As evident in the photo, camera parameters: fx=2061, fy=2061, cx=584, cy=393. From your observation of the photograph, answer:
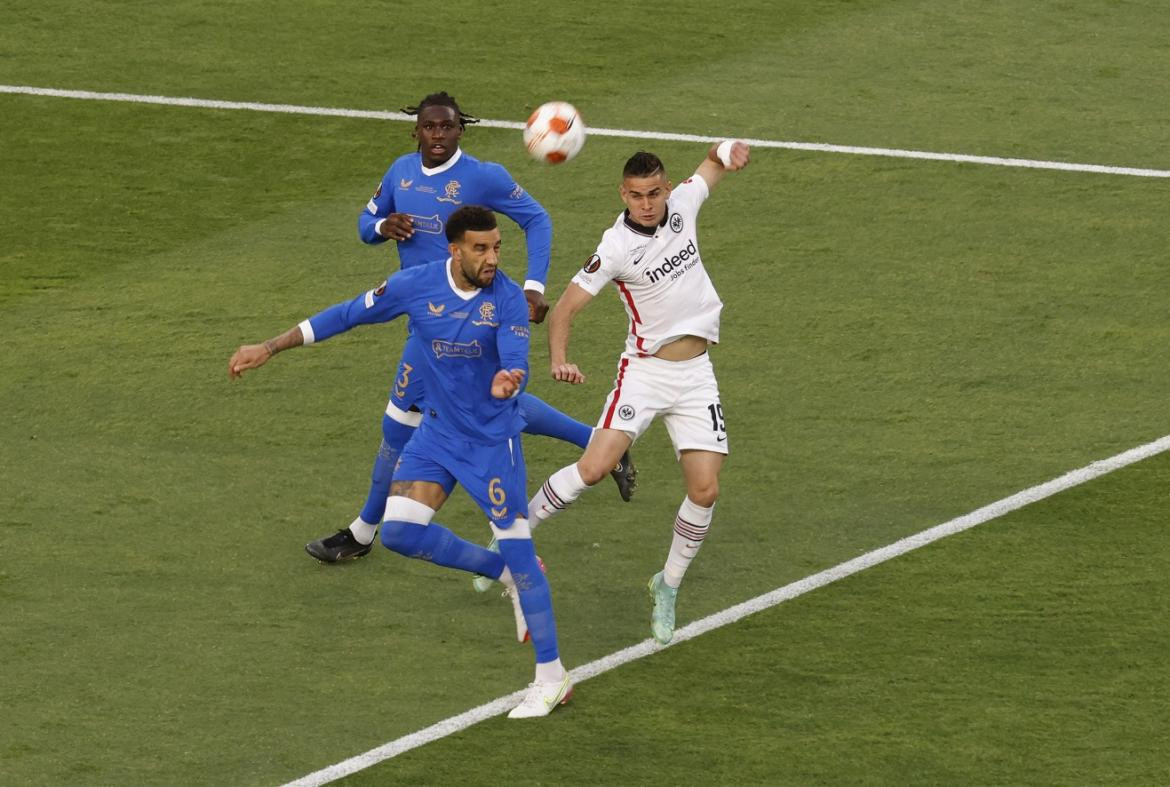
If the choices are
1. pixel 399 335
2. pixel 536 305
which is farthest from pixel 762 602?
pixel 399 335

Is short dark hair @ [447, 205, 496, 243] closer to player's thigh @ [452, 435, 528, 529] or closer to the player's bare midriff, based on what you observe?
player's thigh @ [452, 435, 528, 529]

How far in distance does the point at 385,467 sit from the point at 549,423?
3.06 feet

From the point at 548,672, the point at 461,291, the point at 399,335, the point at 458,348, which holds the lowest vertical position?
the point at 548,672

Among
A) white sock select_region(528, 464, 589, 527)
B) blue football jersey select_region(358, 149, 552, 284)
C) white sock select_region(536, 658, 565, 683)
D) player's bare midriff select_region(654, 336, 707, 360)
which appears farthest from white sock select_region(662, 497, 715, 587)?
blue football jersey select_region(358, 149, 552, 284)

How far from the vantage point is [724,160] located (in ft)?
35.0

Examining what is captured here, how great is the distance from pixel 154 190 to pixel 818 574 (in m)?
7.39

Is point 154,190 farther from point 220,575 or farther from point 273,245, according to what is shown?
point 220,575

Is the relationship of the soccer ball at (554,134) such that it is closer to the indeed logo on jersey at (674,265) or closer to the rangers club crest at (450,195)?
the rangers club crest at (450,195)

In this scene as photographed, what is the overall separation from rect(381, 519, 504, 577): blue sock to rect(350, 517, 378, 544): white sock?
1.13 meters

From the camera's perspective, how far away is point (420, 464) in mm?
9773

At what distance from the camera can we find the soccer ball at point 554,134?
36.3 ft

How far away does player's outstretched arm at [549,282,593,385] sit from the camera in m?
9.77

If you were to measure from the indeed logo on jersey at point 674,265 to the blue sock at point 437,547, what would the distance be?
1609mm

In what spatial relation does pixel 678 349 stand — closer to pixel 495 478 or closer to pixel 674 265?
pixel 674 265
